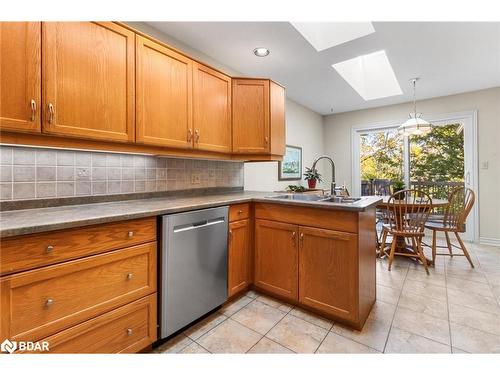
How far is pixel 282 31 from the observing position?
222cm

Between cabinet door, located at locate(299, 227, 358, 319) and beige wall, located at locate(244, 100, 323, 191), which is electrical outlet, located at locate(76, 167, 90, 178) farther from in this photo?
beige wall, located at locate(244, 100, 323, 191)

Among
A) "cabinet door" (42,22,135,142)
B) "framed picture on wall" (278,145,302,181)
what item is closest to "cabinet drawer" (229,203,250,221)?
"cabinet door" (42,22,135,142)

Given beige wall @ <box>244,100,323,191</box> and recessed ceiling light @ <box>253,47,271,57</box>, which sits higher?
recessed ceiling light @ <box>253,47,271,57</box>

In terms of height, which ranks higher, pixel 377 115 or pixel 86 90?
pixel 377 115

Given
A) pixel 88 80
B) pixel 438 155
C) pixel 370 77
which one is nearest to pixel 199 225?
pixel 88 80

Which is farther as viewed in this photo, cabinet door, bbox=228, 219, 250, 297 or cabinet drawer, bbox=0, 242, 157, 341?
cabinet door, bbox=228, 219, 250, 297

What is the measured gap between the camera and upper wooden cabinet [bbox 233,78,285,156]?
2.49 m

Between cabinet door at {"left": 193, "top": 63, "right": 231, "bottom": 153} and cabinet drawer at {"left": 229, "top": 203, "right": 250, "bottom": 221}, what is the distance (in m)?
0.63

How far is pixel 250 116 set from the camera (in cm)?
252
